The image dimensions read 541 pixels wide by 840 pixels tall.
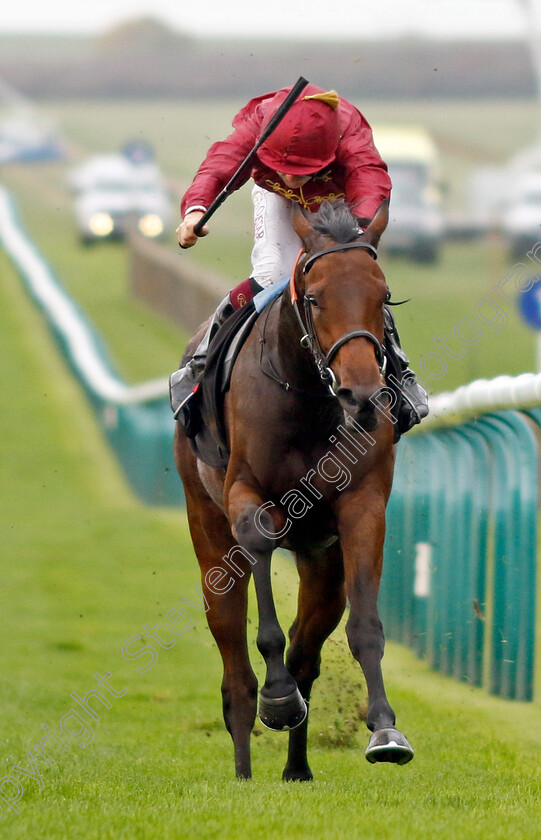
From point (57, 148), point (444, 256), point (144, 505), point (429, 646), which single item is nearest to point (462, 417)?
point (429, 646)

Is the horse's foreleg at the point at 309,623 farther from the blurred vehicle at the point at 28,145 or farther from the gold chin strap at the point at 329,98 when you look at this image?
the blurred vehicle at the point at 28,145

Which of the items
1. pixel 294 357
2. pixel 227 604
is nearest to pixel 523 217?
pixel 227 604

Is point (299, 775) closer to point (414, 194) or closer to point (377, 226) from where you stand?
point (377, 226)

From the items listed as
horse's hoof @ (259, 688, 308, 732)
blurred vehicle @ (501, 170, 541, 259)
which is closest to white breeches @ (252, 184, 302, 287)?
horse's hoof @ (259, 688, 308, 732)

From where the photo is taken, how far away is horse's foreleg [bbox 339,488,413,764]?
445 centimetres

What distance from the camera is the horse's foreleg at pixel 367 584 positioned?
445cm

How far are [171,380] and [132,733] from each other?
163cm

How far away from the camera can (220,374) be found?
539cm

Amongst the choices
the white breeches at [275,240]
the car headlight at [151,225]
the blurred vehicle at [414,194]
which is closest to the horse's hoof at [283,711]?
the white breeches at [275,240]

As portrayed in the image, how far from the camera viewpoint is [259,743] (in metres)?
6.31

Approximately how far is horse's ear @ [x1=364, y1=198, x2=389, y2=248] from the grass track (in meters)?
1.67

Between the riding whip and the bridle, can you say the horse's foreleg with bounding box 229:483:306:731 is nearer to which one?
the bridle

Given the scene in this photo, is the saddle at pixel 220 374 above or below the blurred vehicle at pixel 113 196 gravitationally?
below

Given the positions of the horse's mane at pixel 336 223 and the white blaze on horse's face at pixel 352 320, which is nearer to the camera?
the white blaze on horse's face at pixel 352 320
